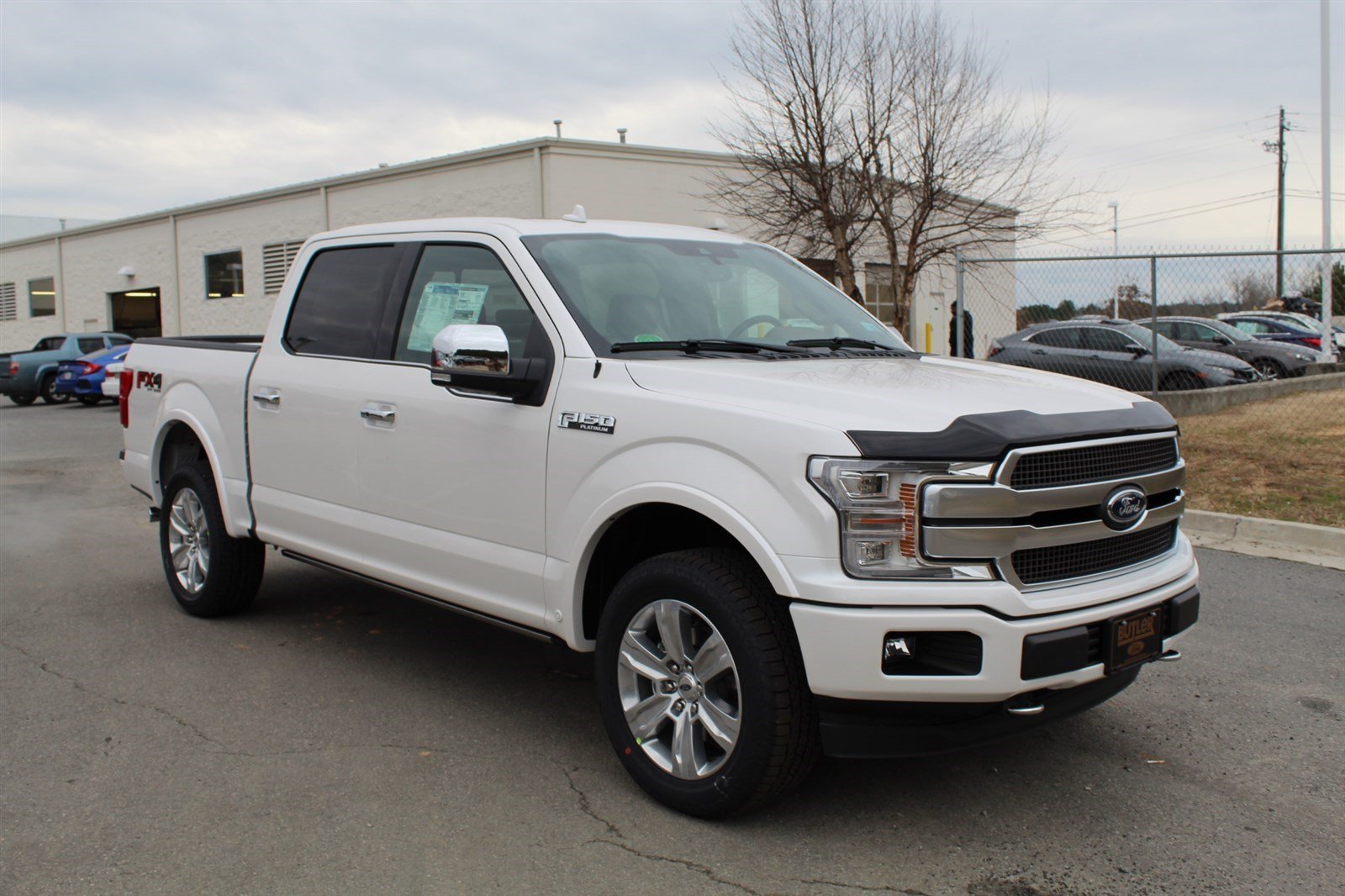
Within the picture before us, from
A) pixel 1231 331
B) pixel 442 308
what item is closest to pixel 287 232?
pixel 1231 331

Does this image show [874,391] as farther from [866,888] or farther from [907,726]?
[866,888]

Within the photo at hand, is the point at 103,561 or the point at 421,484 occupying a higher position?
the point at 421,484

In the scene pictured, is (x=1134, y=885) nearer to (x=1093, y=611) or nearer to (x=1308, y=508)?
(x=1093, y=611)

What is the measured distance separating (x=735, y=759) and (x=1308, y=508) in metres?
7.04

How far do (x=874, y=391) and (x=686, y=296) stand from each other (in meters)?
1.26

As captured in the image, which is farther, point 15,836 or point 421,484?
point 421,484

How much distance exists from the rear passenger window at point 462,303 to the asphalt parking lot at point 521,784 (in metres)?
1.52

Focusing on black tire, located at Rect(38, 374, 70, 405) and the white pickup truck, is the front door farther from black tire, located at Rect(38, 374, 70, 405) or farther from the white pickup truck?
black tire, located at Rect(38, 374, 70, 405)

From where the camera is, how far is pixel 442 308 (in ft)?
15.6

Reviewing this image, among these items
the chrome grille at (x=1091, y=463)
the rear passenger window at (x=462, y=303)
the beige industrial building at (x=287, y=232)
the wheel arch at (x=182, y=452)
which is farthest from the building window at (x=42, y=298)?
the chrome grille at (x=1091, y=463)

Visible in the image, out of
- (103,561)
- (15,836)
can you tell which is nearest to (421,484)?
(15,836)

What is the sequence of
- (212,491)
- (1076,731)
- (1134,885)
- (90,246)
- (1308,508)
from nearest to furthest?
(1134,885), (1076,731), (212,491), (1308,508), (90,246)

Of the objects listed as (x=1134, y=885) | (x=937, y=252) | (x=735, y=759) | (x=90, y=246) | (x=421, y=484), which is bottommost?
(x=1134, y=885)

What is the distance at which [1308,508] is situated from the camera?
865 cm
